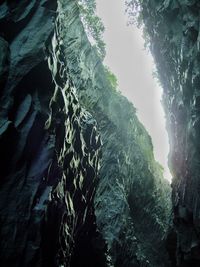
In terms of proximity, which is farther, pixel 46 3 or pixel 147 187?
pixel 147 187

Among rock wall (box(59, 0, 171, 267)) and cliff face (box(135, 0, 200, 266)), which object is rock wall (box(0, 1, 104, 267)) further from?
rock wall (box(59, 0, 171, 267))

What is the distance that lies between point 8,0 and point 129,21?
57.8 feet

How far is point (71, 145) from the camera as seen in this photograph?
12.4 meters

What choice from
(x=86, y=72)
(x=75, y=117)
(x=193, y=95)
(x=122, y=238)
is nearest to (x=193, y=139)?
(x=193, y=95)

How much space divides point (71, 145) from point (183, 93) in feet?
18.3

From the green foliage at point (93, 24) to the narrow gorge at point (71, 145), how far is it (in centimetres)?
597

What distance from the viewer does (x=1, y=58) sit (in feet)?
29.9

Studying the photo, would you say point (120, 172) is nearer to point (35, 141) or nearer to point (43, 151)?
point (43, 151)

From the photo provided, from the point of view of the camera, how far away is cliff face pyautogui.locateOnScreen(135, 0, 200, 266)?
506 inches

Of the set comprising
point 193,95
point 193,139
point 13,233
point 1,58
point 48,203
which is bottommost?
point 13,233

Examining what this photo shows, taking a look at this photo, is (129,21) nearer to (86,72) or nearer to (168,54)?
(86,72)

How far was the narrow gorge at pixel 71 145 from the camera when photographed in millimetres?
9125

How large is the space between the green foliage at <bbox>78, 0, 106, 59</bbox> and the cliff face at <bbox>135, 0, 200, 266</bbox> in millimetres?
11930

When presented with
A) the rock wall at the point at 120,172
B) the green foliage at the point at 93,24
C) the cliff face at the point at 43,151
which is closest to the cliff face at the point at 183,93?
the cliff face at the point at 43,151
